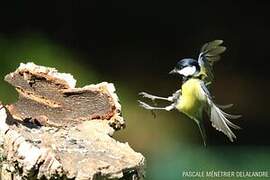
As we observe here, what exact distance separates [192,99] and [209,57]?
30cm

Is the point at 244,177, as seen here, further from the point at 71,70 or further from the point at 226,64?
the point at 71,70

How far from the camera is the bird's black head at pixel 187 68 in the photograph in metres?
2.94

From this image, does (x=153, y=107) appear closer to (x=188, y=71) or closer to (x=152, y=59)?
(x=152, y=59)

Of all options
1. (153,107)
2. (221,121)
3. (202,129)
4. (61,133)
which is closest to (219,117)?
(221,121)

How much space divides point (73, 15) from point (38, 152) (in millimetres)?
1547

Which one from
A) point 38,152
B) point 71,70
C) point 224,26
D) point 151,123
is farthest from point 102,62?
point 38,152

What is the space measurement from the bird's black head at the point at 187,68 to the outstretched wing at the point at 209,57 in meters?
0.04

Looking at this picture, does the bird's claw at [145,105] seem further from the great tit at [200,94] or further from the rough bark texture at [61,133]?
the rough bark texture at [61,133]

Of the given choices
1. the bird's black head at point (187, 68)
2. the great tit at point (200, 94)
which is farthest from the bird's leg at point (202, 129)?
the bird's black head at point (187, 68)

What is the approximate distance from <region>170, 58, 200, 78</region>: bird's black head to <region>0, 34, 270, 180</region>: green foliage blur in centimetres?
17

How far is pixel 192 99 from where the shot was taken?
2977 mm

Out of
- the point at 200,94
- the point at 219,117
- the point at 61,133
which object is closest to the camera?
the point at 61,133

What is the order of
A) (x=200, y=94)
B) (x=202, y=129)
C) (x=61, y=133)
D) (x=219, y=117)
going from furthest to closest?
(x=202, y=129), (x=219, y=117), (x=200, y=94), (x=61, y=133)

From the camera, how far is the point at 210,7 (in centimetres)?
330
